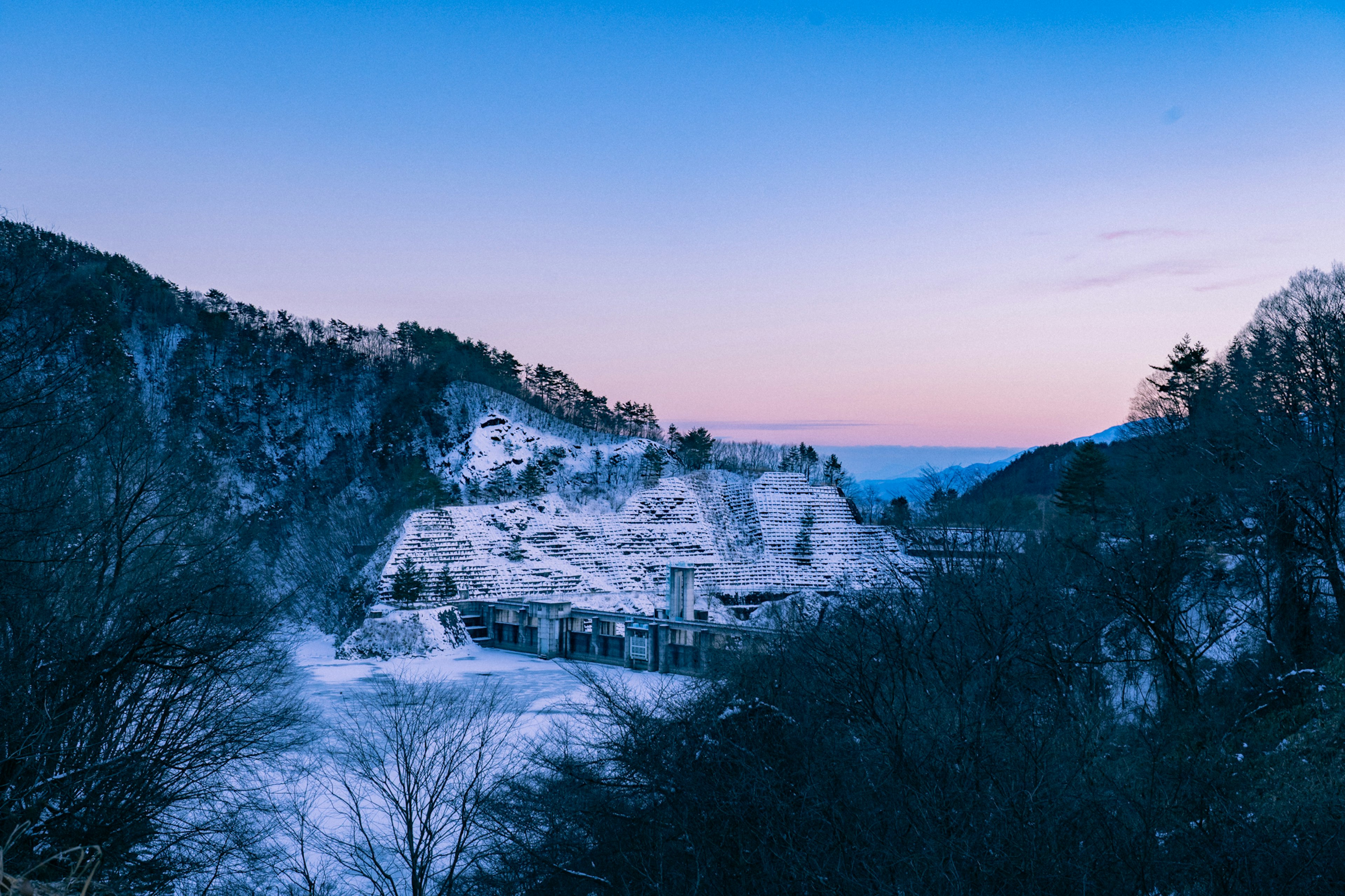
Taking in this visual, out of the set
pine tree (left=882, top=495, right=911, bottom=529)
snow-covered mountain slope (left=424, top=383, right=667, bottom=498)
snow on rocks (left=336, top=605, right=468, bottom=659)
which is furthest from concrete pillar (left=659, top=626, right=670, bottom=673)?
snow-covered mountain slope (left=424, top=383, right=667, bottom=498)

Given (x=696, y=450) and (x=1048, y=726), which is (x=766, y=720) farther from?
(x=696, y=450)

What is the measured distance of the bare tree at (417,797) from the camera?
42.1ft

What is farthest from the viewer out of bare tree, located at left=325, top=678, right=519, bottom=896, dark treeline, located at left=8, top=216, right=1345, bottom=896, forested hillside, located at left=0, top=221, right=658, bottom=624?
forested hillside, located at left=0, top=221, right=658, bottom=624

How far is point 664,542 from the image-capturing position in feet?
212

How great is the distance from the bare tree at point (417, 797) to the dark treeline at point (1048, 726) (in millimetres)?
992

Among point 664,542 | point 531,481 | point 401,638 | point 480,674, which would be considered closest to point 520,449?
point 531,481

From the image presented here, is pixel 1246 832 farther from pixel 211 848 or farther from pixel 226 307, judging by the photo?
pixel 226 307

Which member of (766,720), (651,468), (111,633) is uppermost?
(651,468)

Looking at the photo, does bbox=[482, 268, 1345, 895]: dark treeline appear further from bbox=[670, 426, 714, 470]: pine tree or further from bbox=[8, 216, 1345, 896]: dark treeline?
bbox=[670, 426, 714, 470]: pine tree

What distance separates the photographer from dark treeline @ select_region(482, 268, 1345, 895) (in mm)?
9555

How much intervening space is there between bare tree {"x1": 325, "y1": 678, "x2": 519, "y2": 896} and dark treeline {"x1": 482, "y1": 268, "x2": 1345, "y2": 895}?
0.99m

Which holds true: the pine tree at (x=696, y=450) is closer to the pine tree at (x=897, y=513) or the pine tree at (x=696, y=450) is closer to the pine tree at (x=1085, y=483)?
the pine tree at (x=897, y=513)

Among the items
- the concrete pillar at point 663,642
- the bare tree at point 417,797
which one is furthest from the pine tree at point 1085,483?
the bare tree at point 417,797

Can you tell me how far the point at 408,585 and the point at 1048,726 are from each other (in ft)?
130
